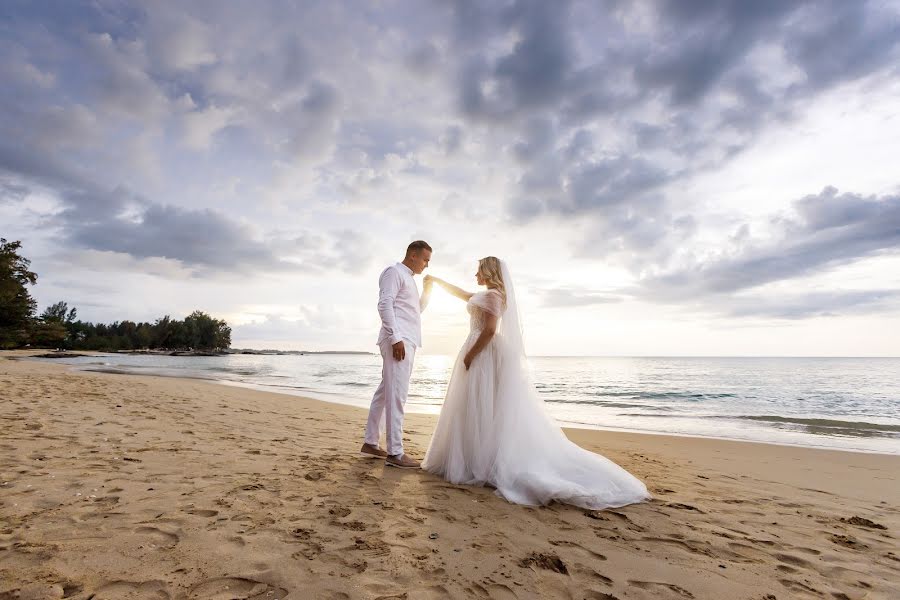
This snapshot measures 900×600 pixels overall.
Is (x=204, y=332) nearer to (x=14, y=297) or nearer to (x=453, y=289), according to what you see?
(x=14, y=297)

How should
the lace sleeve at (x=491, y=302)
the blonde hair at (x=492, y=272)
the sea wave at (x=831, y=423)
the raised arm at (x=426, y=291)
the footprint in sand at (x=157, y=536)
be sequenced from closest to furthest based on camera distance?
the footprint in sand at (x=157, y=536) → the lace sleeve at (x=491, y=302) → the blonde hair at (x=492, y=272) → the raised arm at (x=426, y=291) → the sea wave at (x=831, y=423)

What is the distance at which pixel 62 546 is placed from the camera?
2527 mm

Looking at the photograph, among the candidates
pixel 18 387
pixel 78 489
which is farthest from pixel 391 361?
pixel 18 387

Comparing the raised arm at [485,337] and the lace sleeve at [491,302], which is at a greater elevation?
the lace sleeve at [491,302]

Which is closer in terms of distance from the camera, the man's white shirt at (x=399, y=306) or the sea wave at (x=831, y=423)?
the man's white shirt at (x=399, y=306)

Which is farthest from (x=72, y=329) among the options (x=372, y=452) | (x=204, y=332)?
(x=372, y=452)

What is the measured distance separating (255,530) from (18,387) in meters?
12.3

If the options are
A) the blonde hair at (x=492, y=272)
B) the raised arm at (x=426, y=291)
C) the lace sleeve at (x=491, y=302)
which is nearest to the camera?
the lace sleeve at (x=491, y=302)

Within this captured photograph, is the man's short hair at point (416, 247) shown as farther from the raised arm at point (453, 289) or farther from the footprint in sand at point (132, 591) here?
the footprint in sand at point (132, 591)

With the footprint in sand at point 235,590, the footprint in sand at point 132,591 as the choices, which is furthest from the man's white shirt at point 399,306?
the footprint in sand at point 132,591

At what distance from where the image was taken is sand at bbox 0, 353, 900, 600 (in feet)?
7.77

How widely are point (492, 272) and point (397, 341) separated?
1352 millimetres

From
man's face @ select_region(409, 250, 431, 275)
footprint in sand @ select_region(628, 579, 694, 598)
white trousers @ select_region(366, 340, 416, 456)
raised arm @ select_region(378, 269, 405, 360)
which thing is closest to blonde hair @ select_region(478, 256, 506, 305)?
man's face @ select_region(409, 250, 431, 275)

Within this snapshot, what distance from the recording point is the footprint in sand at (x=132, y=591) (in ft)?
6.83
